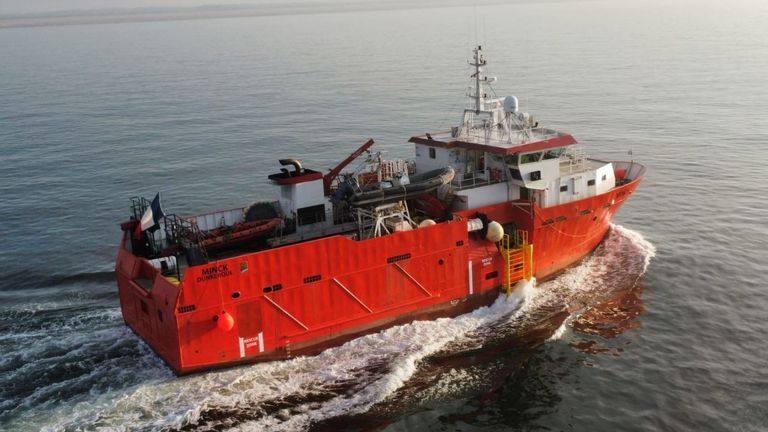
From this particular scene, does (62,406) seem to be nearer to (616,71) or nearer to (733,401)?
(733,401)

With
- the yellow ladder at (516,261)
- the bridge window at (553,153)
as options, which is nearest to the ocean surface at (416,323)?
the yellow ladder at (516,261)

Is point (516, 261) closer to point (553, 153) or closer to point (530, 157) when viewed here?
point (530, 157)

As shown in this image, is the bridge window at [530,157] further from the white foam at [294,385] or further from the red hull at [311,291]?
the white foam at [294,385]

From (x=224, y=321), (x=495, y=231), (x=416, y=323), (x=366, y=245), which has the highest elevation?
(x=366, y=245)

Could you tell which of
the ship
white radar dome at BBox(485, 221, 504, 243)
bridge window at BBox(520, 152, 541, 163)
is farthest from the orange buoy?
bridge window at BBox(520, 152, 541, 163)

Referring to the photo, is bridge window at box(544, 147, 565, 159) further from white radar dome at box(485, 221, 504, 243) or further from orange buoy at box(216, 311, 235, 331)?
orange buoy at box(216, 311, 235, 331)

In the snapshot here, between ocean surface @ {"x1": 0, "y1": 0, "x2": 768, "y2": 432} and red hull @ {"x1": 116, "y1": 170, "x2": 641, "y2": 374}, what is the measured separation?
576 millimetres

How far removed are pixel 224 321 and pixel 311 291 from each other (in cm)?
263

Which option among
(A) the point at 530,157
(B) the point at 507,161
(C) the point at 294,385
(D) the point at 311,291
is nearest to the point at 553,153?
(A) the point at 530,157

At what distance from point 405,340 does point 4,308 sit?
13.3m

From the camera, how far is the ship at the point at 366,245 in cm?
1886

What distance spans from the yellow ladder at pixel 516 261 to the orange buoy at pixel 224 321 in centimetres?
938

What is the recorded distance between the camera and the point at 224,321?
18.4 metres

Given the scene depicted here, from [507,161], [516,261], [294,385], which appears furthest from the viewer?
[507,161]
